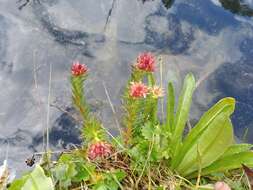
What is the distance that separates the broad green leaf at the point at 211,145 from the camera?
5.72 feet

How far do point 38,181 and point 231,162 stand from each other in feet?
2.15

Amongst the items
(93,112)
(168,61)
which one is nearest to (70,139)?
(93,112)

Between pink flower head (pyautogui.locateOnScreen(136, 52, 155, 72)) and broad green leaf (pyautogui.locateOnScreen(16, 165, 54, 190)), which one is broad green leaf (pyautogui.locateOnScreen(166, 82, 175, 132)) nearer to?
pink flower head (pyautogui.locateOnScreen(136, 52, 155, 72))

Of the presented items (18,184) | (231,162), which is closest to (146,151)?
(231,162)

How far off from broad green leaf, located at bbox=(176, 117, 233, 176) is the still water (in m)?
0.47

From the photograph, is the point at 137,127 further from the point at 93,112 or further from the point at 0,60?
the point at 0,60

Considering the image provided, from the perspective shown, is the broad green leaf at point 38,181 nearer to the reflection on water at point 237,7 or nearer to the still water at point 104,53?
the still water at point 104,53

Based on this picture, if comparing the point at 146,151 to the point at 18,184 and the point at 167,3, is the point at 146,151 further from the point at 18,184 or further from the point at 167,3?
the point at 167,3

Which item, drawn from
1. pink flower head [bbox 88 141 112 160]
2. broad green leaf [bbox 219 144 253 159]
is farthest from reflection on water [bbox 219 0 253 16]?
pink flower head [bbox 88 141 112 160]

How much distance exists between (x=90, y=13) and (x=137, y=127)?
43.9 inches

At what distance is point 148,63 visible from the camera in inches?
65.5

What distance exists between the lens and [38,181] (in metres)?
1.65

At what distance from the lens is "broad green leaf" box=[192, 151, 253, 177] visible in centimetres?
188

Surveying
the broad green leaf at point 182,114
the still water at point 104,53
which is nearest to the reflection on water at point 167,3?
the still water at point 104,53
